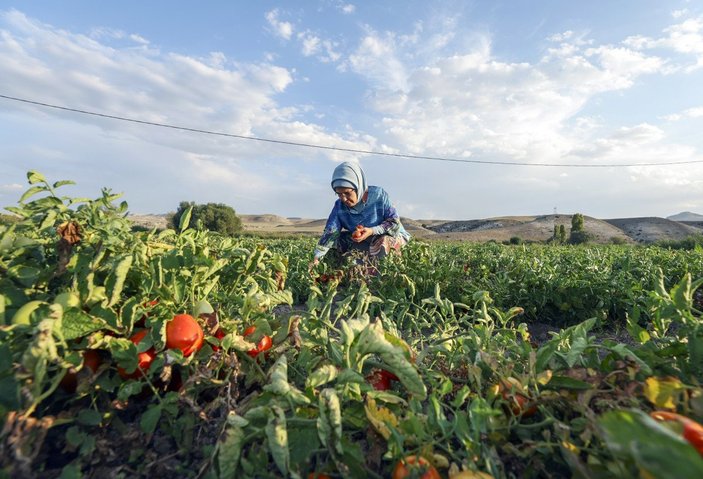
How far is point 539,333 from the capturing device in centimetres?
376

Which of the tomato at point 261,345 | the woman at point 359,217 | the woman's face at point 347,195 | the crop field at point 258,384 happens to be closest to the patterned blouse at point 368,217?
the woman at point 359,217

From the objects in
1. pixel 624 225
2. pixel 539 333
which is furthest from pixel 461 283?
pixel 624 225

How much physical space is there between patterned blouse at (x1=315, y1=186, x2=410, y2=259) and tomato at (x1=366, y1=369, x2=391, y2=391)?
433 cm

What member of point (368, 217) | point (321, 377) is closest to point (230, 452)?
point (321, 377)

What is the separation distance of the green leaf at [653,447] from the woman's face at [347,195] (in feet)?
16.3

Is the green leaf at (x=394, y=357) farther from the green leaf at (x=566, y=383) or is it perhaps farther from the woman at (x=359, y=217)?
the woman at (x=359, y=217)

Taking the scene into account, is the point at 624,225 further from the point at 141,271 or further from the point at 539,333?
the point at 141,271

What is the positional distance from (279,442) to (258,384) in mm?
476

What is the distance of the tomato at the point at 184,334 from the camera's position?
104cm

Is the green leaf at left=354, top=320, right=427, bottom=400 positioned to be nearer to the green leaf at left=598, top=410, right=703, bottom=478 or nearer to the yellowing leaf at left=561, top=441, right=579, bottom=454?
the yellowing leaf at left=561, top=441, right=579, bottom=454

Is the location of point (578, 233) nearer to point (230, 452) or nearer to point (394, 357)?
point (394, 357)

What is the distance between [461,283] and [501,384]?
3.60 metres

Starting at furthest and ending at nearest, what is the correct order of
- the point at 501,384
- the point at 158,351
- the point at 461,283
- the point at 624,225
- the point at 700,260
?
the point at 624,225 → the point at 700,260 → the point at 461,283 → the point at 158,351 → the point at 501,384

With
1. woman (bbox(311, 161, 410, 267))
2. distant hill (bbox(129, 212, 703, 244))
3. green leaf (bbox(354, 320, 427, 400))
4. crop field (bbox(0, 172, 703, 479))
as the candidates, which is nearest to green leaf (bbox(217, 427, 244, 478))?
crop field (bbox(0, 172, 703, 479))
